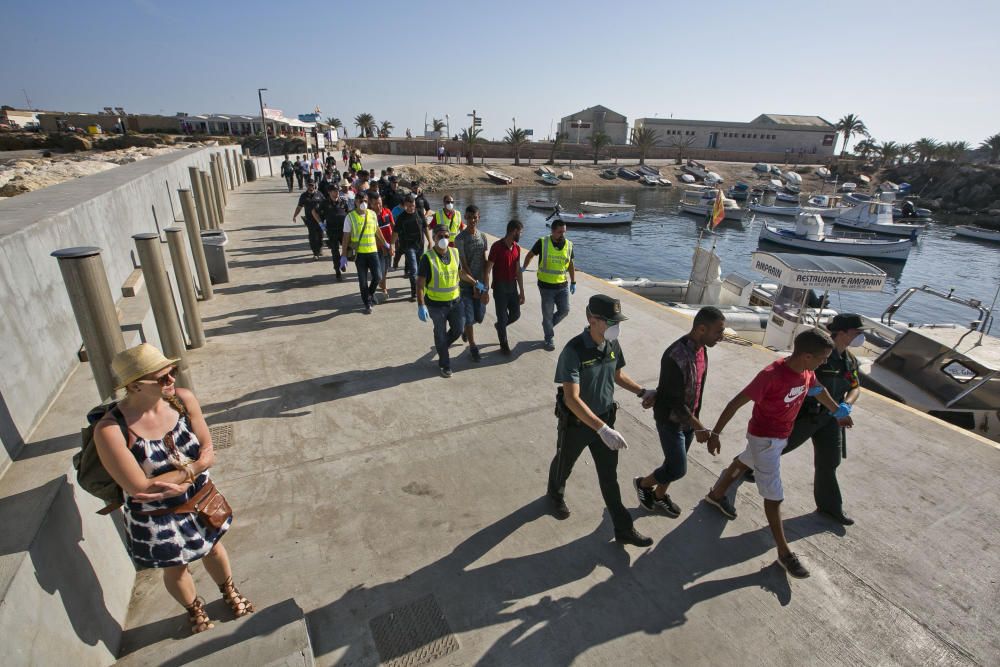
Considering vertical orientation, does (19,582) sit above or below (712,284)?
above

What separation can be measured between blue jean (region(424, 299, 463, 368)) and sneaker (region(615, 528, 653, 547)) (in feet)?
10.2

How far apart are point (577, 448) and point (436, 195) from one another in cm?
5886

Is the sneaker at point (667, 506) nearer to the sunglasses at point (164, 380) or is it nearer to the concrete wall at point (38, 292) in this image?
the sunglasses at point (164, 380)

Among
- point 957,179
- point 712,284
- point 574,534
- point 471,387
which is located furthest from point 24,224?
point 957,179

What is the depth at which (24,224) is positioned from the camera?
346 centimetres

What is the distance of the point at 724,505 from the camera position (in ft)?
13.1

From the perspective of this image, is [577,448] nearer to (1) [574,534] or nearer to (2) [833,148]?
(1) [574,534]

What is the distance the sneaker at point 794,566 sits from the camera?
3406 millimetres

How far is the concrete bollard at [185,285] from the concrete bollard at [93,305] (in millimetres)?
3272

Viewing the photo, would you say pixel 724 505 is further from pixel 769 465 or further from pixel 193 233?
pixel 193 233

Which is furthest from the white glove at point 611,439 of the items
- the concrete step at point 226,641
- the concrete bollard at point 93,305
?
the concrete bollard at point 93,305

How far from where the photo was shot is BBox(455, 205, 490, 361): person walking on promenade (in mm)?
6402

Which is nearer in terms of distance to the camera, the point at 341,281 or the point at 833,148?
the point at 341,281

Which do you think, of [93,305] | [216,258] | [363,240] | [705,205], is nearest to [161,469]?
[93,305]
